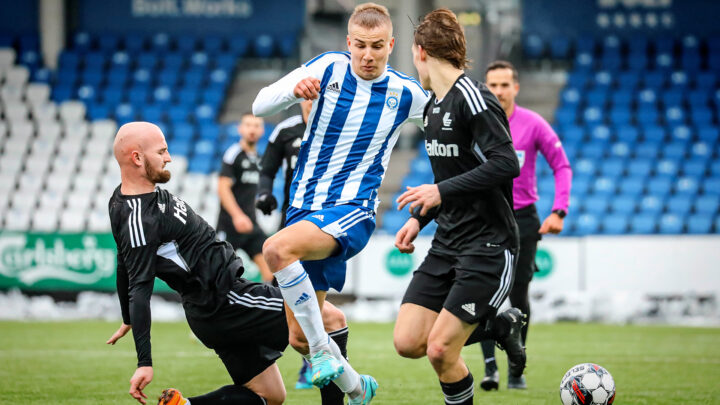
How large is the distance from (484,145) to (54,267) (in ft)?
33.0

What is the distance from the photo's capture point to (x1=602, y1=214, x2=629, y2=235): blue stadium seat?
1413 centimetres

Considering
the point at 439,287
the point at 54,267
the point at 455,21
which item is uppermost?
the point at 455,21

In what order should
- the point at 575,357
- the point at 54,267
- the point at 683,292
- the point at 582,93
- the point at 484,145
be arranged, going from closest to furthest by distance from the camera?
the point at 484,145
the point at 575,357
the point at 683,292
the point at 54,267
the point at 582,93

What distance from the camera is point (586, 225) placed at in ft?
46.7

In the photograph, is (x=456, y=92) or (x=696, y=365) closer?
(x=456, y=92)

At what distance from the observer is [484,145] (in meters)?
4.29

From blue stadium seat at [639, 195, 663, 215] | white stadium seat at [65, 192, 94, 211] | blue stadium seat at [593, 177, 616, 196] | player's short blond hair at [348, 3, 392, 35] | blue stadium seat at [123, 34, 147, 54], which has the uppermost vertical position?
player's short blond hair at [348, 3, 392, 35]

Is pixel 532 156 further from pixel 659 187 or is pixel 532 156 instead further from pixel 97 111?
pixel 97 111

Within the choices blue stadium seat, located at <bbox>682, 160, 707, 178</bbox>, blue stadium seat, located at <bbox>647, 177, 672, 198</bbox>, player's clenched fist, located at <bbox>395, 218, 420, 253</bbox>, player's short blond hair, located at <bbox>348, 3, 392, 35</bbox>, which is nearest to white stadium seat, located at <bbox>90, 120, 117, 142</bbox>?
blue stadium seat, located at <bbox>647, 177, 672, 198</bbox>

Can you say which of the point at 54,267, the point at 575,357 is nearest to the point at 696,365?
the point at 575,357

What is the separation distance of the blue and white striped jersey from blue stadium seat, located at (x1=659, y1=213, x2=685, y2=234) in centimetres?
1023

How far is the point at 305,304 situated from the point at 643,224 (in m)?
10.8

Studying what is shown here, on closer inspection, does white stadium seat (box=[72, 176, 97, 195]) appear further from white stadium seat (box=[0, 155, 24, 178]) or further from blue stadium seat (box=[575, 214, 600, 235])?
blue stadium seat (box=[575, 214, 600, 235])

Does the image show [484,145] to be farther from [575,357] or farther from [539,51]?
[539,51]
